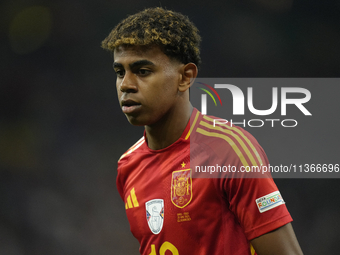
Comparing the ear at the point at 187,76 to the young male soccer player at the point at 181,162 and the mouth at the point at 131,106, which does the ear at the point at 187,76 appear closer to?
the young male soccer player at the point at 181,162

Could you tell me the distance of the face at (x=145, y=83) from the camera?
5.35ft

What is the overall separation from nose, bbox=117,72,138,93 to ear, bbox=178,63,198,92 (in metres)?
0.24

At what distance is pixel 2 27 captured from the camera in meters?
4.27

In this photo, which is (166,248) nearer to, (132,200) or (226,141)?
(132,200)

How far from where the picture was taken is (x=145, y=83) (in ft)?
5.35

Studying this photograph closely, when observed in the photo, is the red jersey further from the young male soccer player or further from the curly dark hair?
the curly dark hair

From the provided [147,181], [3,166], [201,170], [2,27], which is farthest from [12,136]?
[201,170]

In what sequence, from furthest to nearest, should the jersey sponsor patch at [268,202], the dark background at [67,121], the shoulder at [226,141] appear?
the dark background at [67,121]
the shoulder at [226,141]
the jersey sponsor patch at [268,202]

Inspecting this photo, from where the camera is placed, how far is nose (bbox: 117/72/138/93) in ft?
5.32

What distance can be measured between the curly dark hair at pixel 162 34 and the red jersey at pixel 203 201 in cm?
36

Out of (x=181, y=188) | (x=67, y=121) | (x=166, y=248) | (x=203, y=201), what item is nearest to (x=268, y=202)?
(x=203, y=201)

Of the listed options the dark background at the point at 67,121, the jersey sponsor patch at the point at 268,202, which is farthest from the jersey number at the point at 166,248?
the dark background at the point at 67,121

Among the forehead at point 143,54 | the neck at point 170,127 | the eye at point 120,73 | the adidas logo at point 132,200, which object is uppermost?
the forehead at point 143,54

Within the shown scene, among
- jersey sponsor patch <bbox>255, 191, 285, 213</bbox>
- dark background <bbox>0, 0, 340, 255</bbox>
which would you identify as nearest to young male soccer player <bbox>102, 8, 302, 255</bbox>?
jersey sponsor patch <bbox>255, 191, 285, 213</bbox>
